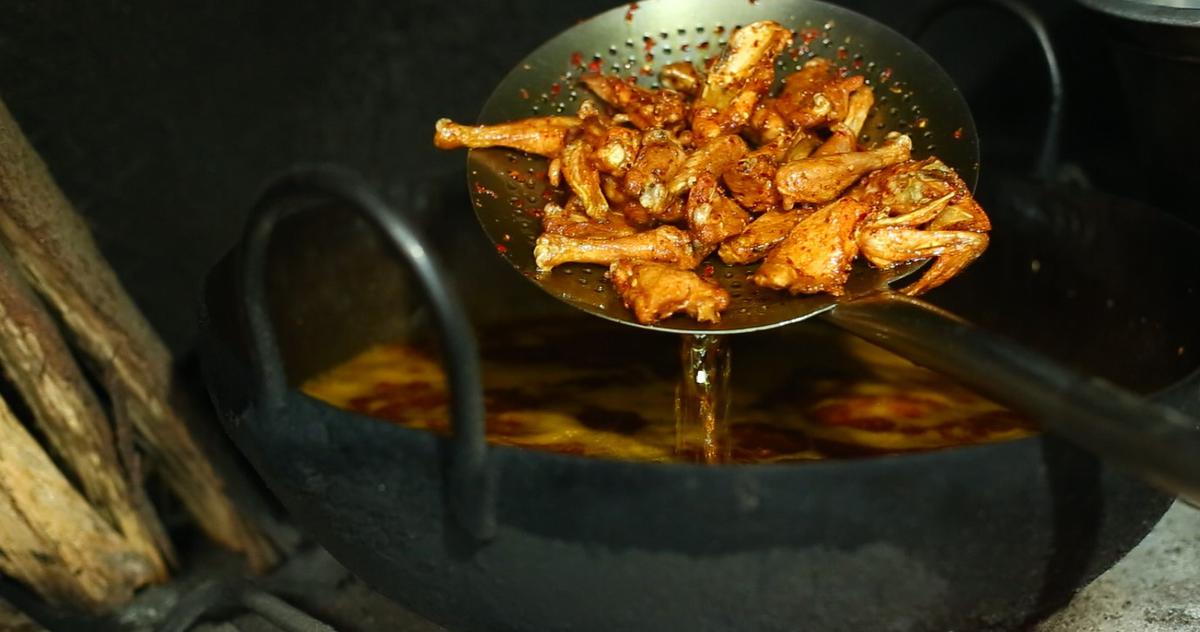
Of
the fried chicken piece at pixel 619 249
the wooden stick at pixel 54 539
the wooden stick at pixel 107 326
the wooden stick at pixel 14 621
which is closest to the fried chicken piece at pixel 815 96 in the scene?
the fried chicken piece at pixel 619 249

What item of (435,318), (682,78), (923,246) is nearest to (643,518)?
(435,318)

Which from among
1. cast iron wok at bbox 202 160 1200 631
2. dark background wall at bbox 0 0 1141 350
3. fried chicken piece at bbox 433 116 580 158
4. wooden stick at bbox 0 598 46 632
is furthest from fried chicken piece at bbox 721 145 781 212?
wooden stick at bbox 0 598 46 632

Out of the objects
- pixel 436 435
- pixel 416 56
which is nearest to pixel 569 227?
pixel 436 435

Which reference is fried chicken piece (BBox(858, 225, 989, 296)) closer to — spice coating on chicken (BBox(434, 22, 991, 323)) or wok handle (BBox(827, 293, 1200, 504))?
spice coating on chicken (BBox(434, 22, 991, 323))

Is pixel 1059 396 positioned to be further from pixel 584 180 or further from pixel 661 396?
pixel 661 396

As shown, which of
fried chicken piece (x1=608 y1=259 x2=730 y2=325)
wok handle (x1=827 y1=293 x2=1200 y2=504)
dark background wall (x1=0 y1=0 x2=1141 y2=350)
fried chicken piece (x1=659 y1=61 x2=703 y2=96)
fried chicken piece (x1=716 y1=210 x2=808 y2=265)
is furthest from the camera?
dark background wall (x1=0 y1=0 x2=1141 y2=350)

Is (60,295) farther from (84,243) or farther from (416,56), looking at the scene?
(416,56)

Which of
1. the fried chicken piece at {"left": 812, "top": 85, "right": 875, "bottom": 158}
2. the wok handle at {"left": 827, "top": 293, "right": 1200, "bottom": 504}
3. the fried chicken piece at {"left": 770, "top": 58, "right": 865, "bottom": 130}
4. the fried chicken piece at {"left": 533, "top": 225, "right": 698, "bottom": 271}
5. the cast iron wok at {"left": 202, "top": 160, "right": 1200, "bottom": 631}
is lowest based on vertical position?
the cast iron wok at {"left": 202, "top": 160, "right": 1200, "bottom": 631}
